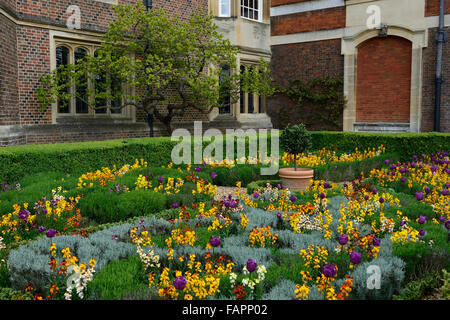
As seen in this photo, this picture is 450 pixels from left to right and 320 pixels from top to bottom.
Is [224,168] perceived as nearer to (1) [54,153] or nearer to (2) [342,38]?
(1) [54,153]

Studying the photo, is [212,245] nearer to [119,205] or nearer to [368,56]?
[119,205]

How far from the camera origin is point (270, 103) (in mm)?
20203

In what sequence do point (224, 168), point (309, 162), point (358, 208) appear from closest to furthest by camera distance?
point (358, 208) < point (224, 168) < point (309, 162)

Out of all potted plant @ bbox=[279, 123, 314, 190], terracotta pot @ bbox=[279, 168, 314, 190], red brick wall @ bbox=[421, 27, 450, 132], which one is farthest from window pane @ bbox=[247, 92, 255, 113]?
terracotta pot @ bbox=[279, 168, 314, 190]

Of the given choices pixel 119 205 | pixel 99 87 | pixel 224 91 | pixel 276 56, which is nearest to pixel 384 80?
pixel 276 56

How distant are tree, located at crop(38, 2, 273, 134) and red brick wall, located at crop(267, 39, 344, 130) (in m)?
4.36

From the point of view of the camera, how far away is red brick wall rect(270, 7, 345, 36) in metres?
18.1

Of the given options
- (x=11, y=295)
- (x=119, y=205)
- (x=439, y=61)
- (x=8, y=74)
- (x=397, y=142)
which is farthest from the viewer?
(x=439, y=61)

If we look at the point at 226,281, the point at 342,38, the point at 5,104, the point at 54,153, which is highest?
the point at 342,38

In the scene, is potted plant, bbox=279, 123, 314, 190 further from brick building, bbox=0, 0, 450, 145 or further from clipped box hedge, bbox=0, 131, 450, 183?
brick building, bbox=0, 0, 450, 145

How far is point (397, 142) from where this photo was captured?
41.0ft

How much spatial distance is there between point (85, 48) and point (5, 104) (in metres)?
3.45

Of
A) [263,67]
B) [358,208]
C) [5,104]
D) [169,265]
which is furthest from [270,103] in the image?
[169,265]

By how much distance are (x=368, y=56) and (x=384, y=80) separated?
1187mm
